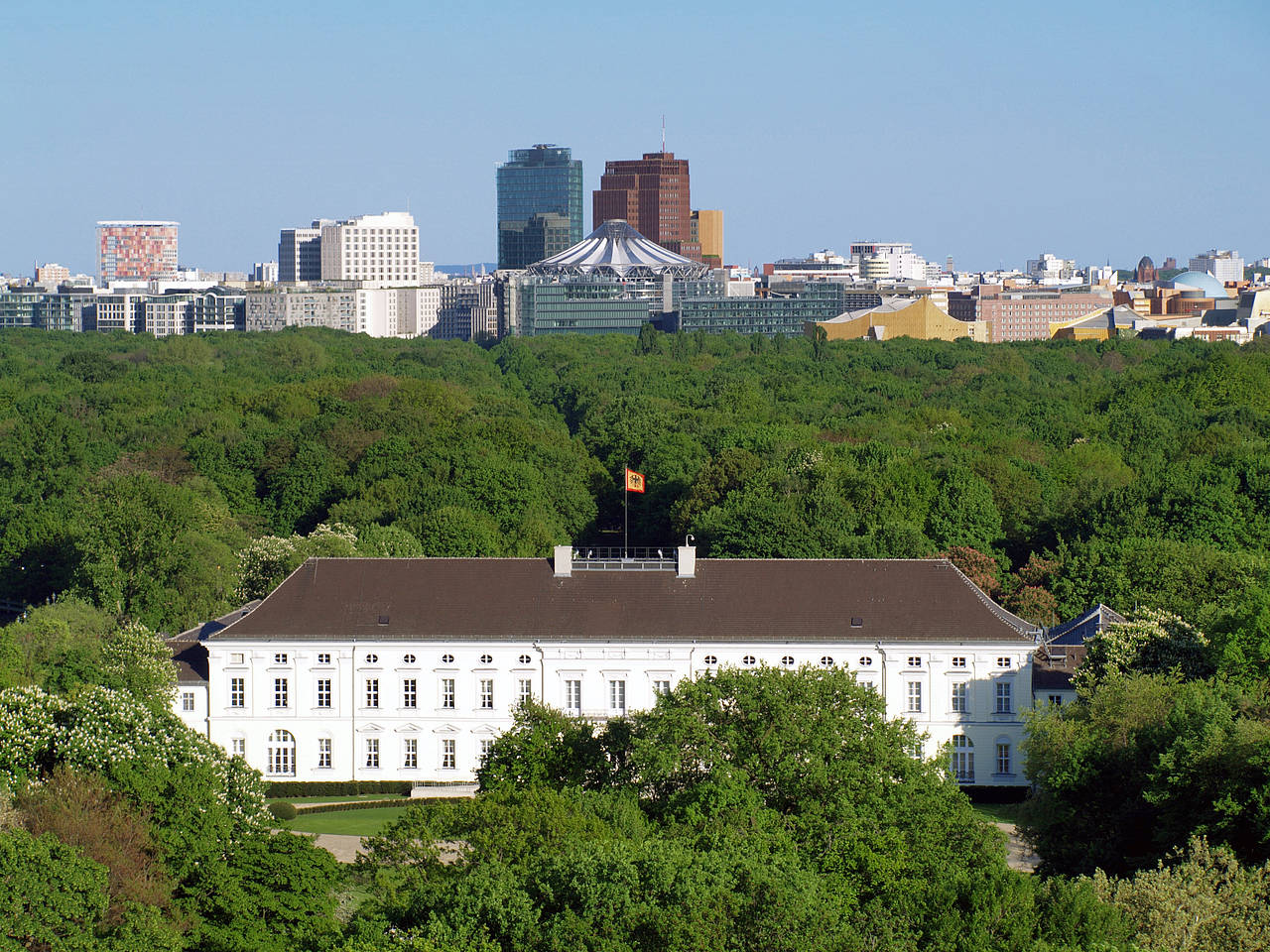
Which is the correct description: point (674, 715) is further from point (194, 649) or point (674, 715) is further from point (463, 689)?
point (194, 649)

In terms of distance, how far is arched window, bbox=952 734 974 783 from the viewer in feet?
190

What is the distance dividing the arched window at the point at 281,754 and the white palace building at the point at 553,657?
0.04 m

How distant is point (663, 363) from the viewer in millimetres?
179125

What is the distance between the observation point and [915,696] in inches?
2306

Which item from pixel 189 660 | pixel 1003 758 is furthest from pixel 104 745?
pixel 1003 758

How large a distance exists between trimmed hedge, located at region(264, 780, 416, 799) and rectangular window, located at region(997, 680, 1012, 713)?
16346 millimetres

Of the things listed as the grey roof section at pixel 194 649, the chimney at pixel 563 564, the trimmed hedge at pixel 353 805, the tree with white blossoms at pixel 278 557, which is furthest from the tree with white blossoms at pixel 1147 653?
the tree with white blossoms at pixel 278 557

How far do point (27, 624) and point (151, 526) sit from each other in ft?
48.2

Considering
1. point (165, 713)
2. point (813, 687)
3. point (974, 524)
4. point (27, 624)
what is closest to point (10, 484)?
point (27, 624)

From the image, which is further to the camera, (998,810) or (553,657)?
(553,657)

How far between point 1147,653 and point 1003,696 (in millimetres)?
4389

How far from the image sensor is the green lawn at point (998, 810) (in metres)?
54.1

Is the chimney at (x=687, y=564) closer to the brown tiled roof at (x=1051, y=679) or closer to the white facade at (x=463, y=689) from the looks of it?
the white facade at (x=463, y=689)

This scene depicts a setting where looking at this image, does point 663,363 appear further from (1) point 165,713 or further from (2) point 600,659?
(1) point 165,713
